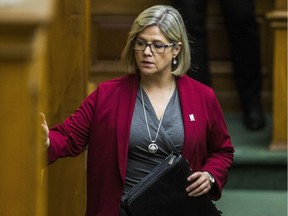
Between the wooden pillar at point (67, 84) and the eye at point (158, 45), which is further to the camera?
the wooden pillar at point (67, 84)

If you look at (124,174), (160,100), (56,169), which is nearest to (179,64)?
(160,100)

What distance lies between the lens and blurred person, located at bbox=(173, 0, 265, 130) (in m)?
5.37

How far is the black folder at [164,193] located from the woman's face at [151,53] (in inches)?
13.0

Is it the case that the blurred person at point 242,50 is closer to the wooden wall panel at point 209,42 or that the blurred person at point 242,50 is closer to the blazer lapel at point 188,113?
the wooden wall panel at point 209,42

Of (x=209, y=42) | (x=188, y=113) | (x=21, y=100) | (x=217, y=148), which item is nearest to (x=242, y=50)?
(x=209, y=42)

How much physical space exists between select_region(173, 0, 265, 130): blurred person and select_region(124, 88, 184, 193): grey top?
1846 mm

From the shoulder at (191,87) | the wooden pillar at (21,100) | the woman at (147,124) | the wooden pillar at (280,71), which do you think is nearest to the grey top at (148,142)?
the woman at (147,124)

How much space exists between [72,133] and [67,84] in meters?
0.64

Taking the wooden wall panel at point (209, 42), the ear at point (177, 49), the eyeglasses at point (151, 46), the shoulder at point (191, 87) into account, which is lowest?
the wooden wall panel at point (209, 42)

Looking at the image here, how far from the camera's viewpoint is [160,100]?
3568mm

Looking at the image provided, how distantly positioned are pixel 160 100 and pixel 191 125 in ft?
0.49

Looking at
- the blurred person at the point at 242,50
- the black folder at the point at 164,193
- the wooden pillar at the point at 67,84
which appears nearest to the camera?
the black folder at the point at 164,193

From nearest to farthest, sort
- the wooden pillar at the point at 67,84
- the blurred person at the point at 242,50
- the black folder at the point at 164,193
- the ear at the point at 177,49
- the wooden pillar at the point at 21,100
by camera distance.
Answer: the wooden pillar at the point at 21,100, the black folder at the point at 164,193, the ear at the point at 177,49, the wooden pillar at the point at 67,84, the blurred person at the point at 242,50

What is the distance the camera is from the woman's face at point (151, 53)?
3498mm
